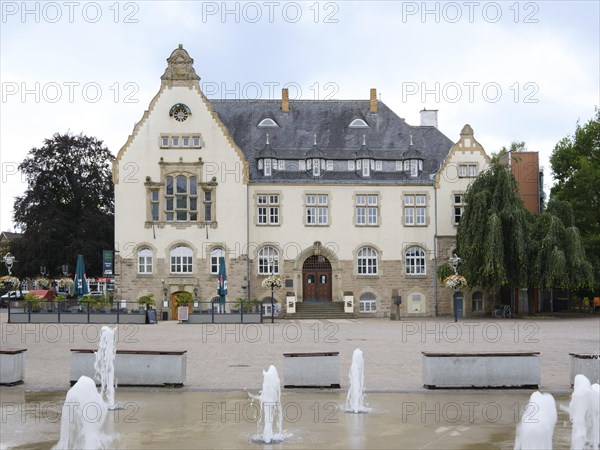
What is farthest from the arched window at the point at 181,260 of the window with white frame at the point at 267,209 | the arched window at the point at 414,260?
the arched window at the point at 414,260

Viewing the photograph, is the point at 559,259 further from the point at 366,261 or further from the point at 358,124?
the point at 358,124

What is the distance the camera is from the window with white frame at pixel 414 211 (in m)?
48.7

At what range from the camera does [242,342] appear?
91.9 feet

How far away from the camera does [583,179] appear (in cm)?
5019

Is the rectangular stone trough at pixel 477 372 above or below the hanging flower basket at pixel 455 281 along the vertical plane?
below

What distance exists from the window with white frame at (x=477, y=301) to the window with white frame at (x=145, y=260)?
63.0 ft

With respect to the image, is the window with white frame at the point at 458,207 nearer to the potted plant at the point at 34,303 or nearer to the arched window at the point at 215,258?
the arched window at the point at 215,258

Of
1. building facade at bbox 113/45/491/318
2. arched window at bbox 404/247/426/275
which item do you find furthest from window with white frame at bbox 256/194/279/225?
arched window at bbox 404/247/426/275

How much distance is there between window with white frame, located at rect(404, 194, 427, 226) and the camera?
48.7m

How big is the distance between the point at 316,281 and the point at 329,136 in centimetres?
932

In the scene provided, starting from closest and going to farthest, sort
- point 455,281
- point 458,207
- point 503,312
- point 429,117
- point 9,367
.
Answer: point 9,367 → point 455,281 → point 503,312 → point 458,207 → point 429,117

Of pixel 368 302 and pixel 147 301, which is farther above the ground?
pixel 147 301

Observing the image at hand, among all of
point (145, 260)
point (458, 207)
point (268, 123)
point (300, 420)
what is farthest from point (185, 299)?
point (300, 420)

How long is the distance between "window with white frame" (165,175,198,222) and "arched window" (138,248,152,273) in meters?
2.31
